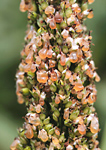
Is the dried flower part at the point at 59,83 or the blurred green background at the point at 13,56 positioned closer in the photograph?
the dried flower part at the point at 59,83

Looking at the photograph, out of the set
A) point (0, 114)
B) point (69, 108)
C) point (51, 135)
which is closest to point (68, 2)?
point (69, 108)

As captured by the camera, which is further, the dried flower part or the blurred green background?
the blurred green background

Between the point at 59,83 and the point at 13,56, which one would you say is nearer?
the point at 59,83

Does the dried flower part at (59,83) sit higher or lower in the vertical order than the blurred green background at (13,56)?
lower

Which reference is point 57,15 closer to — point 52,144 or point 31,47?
point 31,47
